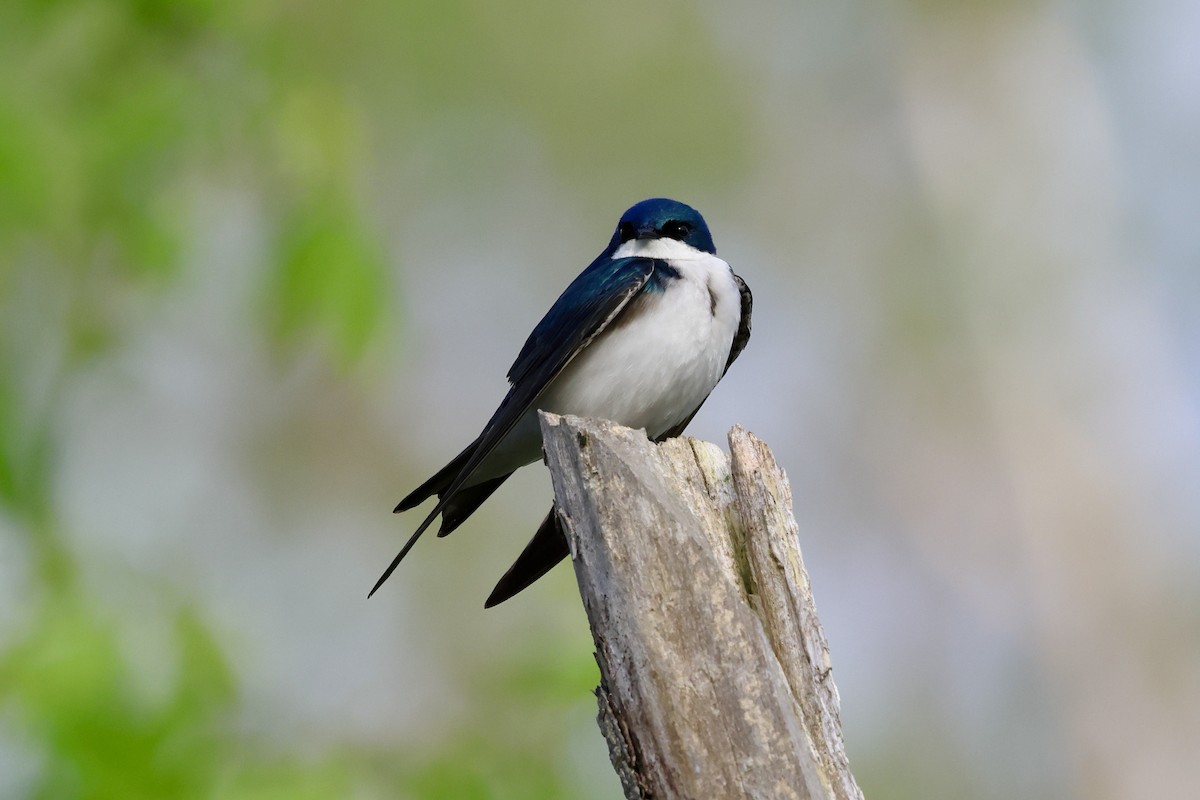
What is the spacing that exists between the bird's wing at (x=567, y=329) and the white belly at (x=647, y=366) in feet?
0.20

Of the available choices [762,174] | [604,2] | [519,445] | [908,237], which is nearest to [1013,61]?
[908,237]

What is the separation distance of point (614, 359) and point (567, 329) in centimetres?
17

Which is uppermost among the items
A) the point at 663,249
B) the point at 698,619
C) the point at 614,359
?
the point at 663,249

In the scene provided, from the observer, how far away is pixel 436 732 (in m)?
3.23

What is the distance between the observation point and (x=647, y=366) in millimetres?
3758

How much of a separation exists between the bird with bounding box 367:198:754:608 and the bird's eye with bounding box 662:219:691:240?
10.1 inches

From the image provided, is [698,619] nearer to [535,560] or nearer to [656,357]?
[535,560]

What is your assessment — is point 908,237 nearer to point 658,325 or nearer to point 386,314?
point 658,325

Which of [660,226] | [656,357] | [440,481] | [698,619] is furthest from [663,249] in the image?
[698,619]

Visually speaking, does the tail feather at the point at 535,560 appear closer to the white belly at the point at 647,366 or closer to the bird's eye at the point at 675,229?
the white belly at the point at 647,366

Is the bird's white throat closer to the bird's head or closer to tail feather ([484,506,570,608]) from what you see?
the bird's head

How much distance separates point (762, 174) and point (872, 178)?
1.05 m

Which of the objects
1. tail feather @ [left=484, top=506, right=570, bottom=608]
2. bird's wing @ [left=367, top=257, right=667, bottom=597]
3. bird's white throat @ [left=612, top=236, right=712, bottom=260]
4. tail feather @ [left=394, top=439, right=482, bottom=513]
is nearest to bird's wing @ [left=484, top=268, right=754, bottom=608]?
tail feather @ [left=484, top=506, right=570, bottom=608]

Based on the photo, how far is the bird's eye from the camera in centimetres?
425
